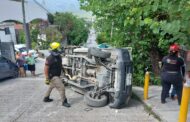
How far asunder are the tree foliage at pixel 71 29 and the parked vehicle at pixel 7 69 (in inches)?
1322

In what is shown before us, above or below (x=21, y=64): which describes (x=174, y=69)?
above

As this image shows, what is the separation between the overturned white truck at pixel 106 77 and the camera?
9.50 m

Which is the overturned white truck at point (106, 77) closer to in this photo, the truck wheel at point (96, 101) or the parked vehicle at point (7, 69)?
the truck wheel at point (96, 101)

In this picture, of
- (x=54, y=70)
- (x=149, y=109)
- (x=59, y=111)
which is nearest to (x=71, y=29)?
(x=54, y=70)

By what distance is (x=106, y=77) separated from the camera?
9867 millimetres

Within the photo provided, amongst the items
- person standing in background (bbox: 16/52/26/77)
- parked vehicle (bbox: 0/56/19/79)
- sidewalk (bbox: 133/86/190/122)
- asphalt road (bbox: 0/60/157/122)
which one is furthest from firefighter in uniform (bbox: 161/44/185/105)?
person standing in background (bbox: 16/52/26/77)

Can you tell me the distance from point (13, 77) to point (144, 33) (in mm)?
7915

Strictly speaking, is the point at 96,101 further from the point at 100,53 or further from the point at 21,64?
the point at 21,64

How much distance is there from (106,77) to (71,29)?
142ft

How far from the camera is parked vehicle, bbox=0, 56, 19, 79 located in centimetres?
1650

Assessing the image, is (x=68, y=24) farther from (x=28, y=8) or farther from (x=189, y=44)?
(x=189, y=44)

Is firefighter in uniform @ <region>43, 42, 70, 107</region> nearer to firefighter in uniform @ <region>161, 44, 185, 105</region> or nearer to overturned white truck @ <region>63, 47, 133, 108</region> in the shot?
overturned white truck @ <region>63, 47, 133, 108</region>

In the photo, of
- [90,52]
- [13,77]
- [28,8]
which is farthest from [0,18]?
[90,52]

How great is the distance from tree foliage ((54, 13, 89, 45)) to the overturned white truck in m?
40.8
